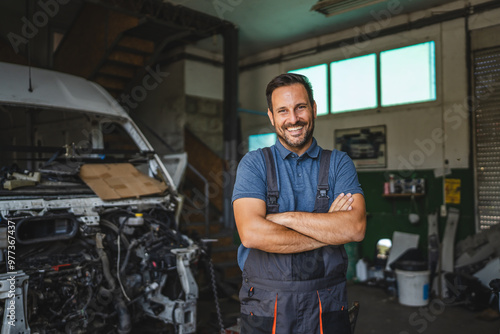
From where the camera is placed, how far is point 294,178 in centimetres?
194

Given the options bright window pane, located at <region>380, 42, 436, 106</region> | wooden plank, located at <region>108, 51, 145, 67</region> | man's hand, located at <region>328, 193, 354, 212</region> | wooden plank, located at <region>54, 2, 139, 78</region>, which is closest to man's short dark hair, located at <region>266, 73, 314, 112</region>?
man's hand, located at <region>328, 193, 354, 212</region>

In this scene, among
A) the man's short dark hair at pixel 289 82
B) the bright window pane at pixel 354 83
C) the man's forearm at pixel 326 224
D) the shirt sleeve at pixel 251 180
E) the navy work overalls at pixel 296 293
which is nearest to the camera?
the navy work overalls at pixel 296 293

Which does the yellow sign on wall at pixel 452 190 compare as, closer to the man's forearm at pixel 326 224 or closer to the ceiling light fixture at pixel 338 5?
the ceiling light fixture at pixel 338 5

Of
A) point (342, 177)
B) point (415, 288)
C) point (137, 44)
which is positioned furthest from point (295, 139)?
point (137, 44)

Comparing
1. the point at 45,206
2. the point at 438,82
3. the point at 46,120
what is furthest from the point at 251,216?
the point at 438,82

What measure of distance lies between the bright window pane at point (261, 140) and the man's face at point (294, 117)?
6.92 metres

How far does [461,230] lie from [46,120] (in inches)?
243

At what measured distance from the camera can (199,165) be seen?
9.09 metres

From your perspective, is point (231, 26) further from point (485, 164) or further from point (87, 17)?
point (485, 164)

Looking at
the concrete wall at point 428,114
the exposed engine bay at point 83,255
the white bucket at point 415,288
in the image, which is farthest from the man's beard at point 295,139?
the concrete wall at point 428,114

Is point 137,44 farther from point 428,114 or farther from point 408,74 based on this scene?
point 428,114

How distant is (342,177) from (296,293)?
608mm

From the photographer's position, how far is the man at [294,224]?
1692 mm

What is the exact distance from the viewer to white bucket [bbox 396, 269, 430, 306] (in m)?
5.45
